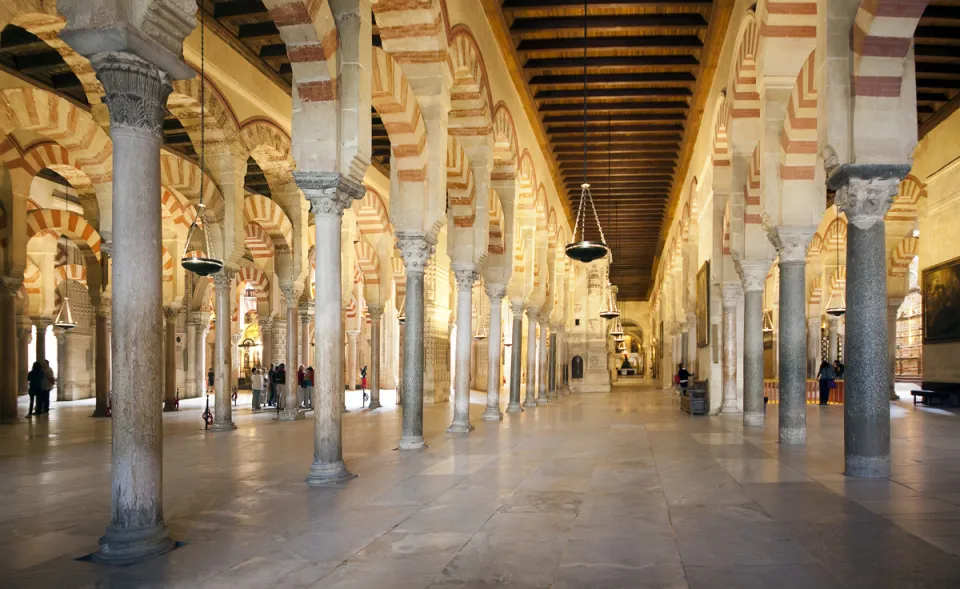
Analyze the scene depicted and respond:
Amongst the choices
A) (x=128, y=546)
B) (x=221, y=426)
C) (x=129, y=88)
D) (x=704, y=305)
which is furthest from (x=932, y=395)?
(x=129, y=88)

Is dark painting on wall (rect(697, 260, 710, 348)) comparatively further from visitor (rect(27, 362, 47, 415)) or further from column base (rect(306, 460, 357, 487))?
visitor (rect(27, 362, 47, 415))

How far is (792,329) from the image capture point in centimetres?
738

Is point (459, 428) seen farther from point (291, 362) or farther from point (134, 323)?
A: point (134, 323)

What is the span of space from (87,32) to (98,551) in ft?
7.46

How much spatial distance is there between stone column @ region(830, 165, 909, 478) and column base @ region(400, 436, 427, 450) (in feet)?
12.4

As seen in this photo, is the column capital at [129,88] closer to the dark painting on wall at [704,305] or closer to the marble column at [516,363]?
the dark painting on wall at [704,305]

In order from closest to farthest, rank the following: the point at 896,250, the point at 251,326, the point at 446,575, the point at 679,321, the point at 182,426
→ the point at 446,575 → the point at 182,426 → the point at 896,250 → the point at 679,321 → the point at 251,326

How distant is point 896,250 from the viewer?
15.3m

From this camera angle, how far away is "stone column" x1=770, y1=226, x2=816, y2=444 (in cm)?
737

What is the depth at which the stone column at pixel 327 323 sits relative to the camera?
557 cm

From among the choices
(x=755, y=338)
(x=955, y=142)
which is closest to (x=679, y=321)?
(x=955, y=142)

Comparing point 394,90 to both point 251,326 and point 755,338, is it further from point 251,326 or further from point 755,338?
point 251,326

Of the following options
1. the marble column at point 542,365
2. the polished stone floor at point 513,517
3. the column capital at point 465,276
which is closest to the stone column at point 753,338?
the polished stone floor at point 513,517

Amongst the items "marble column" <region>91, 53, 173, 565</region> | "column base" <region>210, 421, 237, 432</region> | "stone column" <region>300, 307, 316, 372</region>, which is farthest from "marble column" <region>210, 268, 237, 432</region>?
"marble column" <region>91, 53, 173, 565</region>
